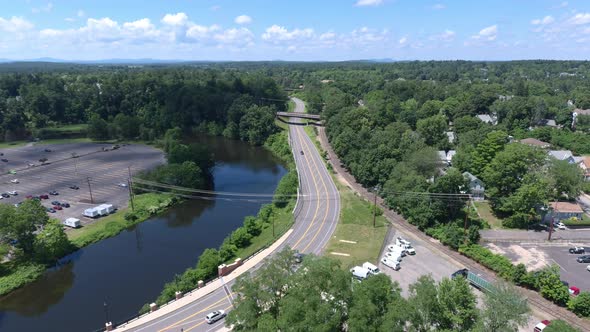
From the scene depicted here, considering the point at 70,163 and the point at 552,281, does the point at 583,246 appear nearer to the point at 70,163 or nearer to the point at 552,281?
the point at 552,281

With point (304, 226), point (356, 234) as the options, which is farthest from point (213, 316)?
point (356, 234)

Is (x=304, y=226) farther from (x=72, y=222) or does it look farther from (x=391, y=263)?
(x=72, y=222)

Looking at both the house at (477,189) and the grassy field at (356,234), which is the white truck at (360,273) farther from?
the house at (477,189)

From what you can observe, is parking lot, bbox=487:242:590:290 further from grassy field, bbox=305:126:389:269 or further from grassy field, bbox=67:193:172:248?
grassy field, bbox=67:193:172:248

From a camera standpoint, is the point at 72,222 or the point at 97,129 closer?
the point at 72,222

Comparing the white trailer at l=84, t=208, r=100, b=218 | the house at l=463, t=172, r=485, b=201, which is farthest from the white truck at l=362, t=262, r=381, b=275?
the white trailer at l=84, t=208, r=100, b=218

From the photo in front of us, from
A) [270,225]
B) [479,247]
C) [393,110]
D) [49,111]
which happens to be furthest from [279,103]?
[479,247]
